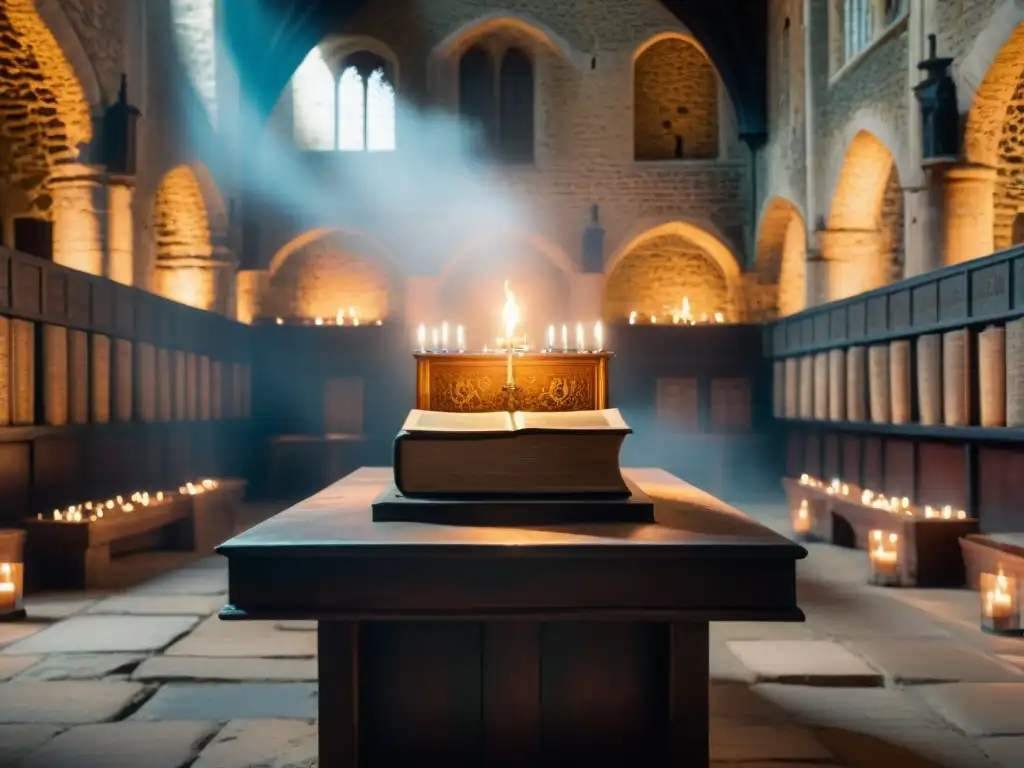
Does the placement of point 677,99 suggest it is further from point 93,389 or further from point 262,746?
point 262,746

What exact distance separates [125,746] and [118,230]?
7.35m

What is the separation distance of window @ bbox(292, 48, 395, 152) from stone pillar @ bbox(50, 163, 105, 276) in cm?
618

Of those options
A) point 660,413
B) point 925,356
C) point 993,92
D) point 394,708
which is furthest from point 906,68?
point 394,708

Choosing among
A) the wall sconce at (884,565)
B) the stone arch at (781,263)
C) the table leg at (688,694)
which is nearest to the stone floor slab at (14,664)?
the table leg at (688,694)

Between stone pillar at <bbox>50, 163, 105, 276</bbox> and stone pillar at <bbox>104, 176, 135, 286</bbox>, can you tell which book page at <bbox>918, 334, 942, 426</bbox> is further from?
stone pillar at <bbox>50, 163, 105, 276</bbox>

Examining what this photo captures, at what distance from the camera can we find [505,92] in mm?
15164

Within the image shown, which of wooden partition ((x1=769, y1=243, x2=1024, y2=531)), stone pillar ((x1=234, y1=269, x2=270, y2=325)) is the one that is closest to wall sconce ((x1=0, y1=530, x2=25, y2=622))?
wooden partition ((x1=769, y1=243, x2=1024, y2=531))

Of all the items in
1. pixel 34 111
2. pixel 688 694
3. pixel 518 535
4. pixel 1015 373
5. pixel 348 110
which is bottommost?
pixel 688 694

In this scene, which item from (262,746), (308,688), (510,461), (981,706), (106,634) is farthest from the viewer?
(106,634)

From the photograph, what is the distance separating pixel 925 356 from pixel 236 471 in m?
7.87

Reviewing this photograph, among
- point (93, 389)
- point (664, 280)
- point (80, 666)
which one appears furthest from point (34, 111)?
point (664, 280)

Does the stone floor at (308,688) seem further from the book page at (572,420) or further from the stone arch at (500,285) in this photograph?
the stone arch at (500,285)

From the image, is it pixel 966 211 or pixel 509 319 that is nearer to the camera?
pixel 509 319

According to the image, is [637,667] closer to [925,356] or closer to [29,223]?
[925,356]
